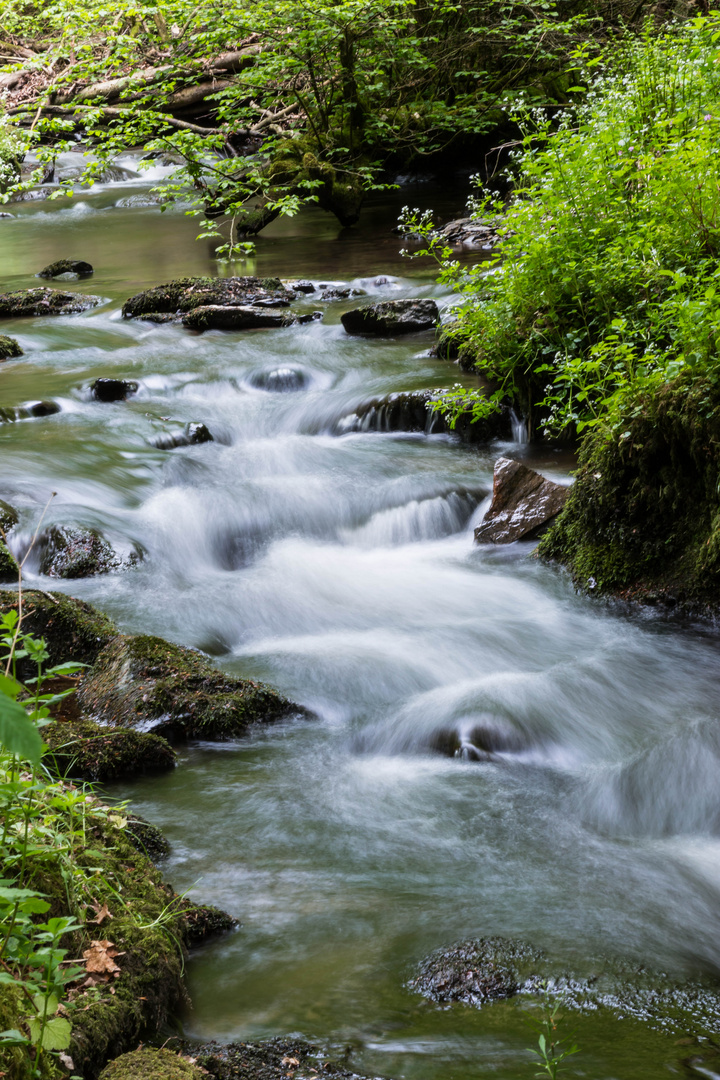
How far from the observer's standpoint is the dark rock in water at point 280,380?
10.2 metres

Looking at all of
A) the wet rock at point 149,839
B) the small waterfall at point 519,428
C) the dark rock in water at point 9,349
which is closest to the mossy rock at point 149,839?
the wet rock at point 149,839

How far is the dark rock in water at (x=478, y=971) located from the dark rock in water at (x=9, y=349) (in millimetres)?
10158

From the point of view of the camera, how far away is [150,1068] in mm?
2051

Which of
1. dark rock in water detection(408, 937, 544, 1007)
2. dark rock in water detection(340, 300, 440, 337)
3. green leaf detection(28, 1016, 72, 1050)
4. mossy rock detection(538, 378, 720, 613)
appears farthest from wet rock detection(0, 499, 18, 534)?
dark rock in water detection(340, 300, 440, 337)

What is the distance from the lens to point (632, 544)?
556cm

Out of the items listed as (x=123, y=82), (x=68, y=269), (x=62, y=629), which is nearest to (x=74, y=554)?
(x=62, y=629)

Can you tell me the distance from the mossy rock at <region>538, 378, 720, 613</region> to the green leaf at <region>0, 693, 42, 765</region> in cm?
437

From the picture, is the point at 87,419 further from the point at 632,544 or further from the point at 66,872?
the point at 66,872

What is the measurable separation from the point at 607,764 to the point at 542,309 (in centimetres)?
382

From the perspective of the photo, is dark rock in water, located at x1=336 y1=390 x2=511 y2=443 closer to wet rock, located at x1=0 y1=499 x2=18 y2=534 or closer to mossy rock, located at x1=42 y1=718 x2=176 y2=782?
wet rock, located at x1=0 y1=499 x2=18 y2=534

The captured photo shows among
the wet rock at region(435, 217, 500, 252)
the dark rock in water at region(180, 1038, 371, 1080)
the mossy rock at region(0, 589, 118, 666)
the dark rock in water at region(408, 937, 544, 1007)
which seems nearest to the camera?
the dark rock in water at region(180, 1038, 371, 1080)

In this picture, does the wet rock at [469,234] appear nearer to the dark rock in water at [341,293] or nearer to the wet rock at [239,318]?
the dark rock in water at [341,293]

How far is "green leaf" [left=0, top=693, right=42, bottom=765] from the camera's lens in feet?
4.30

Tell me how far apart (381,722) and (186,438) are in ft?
16.0
